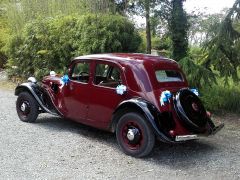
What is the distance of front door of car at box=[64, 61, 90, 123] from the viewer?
695 centimetres

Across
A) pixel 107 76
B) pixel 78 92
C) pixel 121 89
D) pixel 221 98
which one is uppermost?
pixel 107 76

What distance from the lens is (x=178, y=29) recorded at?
1032 centimetres

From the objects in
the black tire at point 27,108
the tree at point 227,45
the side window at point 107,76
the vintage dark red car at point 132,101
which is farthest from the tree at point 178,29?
the black tire at point 27,108

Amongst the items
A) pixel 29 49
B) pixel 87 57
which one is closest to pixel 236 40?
pixel 87 57

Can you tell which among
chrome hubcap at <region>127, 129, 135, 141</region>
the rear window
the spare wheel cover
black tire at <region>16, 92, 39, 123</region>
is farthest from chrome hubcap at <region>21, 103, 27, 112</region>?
the spare wheel cover

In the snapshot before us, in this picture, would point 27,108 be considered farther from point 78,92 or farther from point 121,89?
point 121,89

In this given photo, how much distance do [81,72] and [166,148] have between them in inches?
83.2

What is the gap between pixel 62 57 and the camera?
39.6 feet

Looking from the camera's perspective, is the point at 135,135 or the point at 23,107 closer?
the point at 135,135

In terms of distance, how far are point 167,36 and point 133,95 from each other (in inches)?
190

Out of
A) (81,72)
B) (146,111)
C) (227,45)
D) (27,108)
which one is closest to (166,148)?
(146,111)

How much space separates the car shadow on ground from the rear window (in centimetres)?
110

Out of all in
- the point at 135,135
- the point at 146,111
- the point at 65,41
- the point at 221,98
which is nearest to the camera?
the point at 146,111

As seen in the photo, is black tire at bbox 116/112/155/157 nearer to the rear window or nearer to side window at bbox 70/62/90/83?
the rear window
